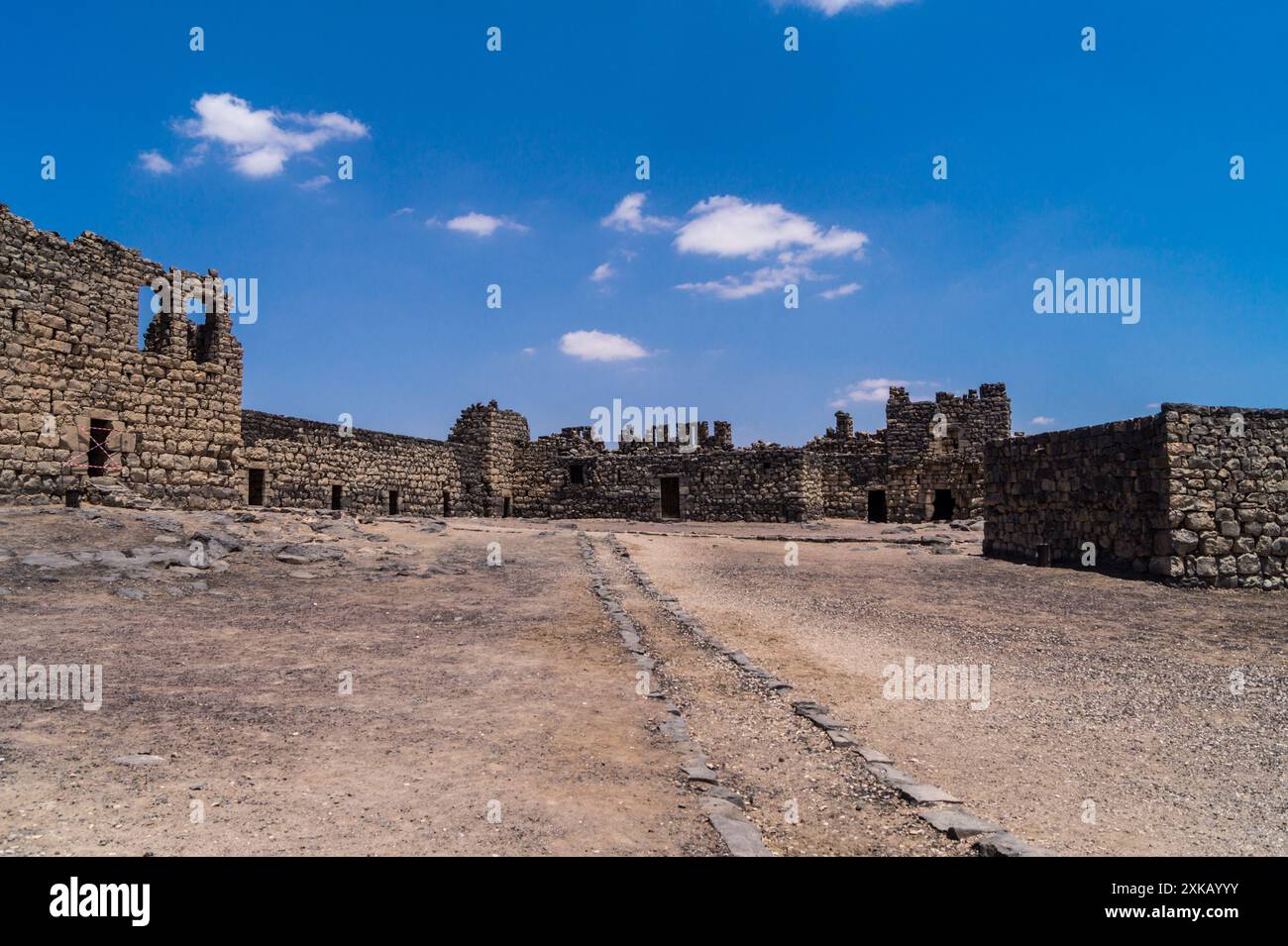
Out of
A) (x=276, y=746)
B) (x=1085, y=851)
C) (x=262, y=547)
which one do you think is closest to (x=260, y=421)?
(x=262, y=547)

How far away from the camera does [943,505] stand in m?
31.0

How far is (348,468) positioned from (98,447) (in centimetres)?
1043

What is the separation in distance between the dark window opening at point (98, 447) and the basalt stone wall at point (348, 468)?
4444 millimetres

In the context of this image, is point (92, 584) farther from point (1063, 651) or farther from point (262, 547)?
point (1063, 651)

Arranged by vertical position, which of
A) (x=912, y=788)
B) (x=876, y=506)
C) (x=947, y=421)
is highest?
(x=947, y=421)

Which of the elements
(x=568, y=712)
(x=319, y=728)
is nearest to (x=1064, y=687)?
(x=568, y=712)

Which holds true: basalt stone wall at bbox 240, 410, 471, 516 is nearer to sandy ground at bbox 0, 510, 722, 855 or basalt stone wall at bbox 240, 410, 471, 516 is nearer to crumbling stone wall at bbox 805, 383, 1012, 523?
sandy ground at bbox 0, 510, 722, 855

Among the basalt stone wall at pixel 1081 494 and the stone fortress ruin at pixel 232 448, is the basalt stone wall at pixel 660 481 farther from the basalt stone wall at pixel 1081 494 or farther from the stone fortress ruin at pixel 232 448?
the basalt stone wall at pixel 1081 494

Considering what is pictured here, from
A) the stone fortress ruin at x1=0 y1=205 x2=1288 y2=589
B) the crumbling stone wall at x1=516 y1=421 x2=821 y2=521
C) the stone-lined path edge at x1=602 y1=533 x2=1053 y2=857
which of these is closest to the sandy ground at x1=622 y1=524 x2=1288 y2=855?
the stone-lined path edge at x1=602 y1=533 x2=1053 y2=857

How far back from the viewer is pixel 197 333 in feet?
55.9

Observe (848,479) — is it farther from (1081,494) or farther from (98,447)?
(98,447)

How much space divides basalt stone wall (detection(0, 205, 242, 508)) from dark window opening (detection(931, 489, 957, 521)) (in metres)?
25.3

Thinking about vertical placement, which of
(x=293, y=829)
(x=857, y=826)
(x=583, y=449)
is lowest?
(x=857, y=826)
